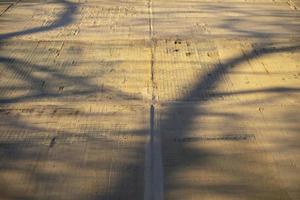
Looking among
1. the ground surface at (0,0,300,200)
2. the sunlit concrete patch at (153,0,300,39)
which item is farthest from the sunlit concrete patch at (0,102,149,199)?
the sunlit concrete patch at (153,0,300,39)

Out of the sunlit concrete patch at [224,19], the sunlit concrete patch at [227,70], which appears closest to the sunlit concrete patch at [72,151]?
the sunlit concrete patch at [227,70]

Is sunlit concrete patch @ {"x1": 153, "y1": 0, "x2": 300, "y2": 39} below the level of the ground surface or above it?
below

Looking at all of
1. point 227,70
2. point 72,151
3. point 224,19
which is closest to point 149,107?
point 72,151

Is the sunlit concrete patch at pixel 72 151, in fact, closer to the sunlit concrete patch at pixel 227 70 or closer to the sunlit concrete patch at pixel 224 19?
the sunlit concrete patch at pixel 227 70

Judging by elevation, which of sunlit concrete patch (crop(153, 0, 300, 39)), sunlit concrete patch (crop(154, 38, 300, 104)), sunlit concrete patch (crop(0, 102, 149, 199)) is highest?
sunlit concrete patch (crop(0, 102, 149, 199))

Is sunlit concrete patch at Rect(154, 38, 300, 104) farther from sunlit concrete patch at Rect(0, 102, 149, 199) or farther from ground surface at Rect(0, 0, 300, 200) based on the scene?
sunlit concrete patch at Rect(0, 102, 149, 199)

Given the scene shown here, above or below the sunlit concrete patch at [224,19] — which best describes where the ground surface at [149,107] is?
above

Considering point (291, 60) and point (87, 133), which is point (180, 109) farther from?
point (291, 60)

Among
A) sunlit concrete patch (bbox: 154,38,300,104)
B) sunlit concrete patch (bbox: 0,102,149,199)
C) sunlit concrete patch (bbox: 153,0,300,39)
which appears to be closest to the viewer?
sunlit concrete patch (bbox: 0,102,149,199)
